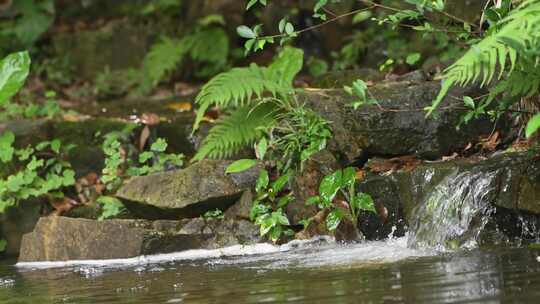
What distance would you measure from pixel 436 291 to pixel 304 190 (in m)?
2.70

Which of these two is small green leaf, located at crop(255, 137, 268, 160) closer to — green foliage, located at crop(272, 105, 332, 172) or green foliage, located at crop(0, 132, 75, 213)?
green foliage, located at crop(272, 105, 332, 172)

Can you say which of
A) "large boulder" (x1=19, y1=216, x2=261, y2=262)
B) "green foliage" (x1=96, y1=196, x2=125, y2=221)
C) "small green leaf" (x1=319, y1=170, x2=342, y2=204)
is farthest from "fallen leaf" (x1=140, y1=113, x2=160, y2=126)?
"small green leaf" (x1=319, y1=170, x2=342, y2=204)

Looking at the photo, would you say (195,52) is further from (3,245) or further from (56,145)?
(3,245)

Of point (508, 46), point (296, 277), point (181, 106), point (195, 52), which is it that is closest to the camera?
point (508, 46)

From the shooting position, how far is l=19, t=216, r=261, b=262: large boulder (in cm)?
604

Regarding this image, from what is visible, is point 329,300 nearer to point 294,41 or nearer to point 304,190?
point 304,190

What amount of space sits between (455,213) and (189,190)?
76.0 inches

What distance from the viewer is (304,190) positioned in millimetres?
6121

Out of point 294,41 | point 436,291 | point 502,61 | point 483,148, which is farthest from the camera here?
point 294,41

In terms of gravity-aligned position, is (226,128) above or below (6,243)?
above

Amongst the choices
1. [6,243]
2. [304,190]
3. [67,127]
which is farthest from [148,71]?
[304,190]

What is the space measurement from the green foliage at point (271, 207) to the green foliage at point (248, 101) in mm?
444

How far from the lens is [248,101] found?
6.30m

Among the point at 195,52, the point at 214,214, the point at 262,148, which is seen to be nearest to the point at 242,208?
the point at 214,214
